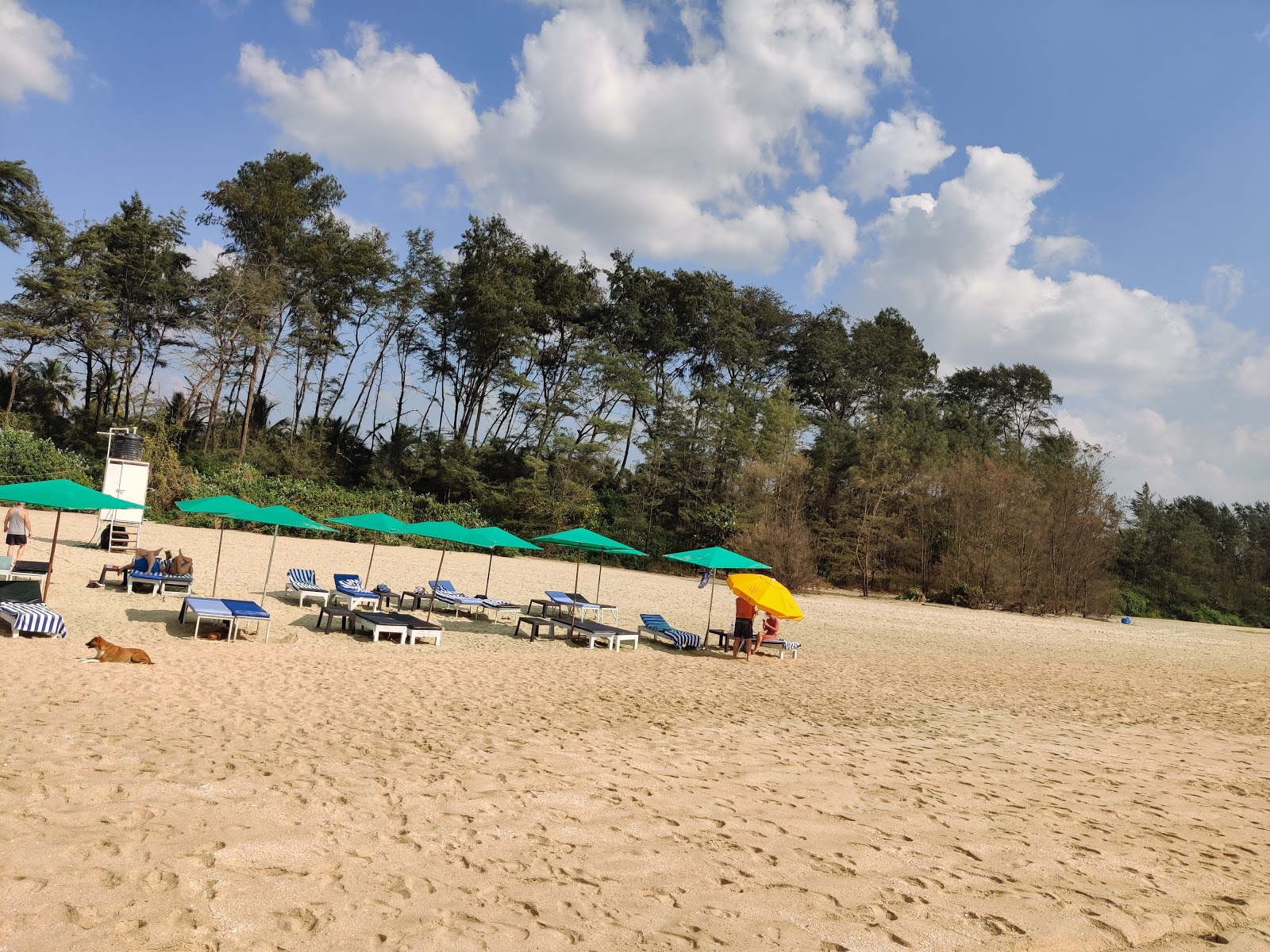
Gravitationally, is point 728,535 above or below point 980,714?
above

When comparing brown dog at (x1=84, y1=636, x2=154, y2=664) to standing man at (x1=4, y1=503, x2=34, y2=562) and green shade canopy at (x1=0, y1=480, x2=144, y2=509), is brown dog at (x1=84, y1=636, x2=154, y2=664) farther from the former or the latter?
standing man at (x1=4, y1=503, x2=34, y2=562)

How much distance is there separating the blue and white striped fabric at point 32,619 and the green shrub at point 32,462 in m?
21.1

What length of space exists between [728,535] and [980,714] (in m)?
23.3

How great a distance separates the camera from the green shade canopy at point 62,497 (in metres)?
10.0

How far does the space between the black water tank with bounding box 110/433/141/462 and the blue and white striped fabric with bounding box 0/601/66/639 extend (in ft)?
35.9

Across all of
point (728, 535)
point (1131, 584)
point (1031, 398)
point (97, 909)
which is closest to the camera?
point (97, 909)

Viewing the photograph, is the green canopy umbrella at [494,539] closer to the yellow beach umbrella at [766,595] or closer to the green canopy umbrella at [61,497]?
the yellow beach umbrella at [766,595]

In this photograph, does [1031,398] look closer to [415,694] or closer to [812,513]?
[812,513]

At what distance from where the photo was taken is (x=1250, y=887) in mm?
4320

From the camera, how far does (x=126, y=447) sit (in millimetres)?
19047

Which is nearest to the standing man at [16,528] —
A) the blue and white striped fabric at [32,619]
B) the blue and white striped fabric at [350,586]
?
the blue and white striped fabric at [350,586]

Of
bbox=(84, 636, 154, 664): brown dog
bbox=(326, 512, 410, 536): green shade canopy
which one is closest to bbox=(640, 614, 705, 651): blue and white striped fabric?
bbox=(326, 512, 410, 536): green shade canopy

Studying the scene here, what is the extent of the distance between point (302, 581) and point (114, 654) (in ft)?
20.2

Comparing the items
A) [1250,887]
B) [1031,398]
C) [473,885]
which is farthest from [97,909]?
[1031,398]
